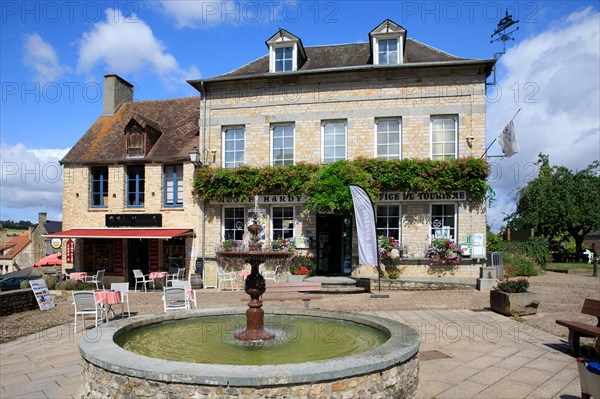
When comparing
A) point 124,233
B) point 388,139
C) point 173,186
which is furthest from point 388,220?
point 124,233

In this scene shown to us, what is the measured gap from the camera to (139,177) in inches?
779

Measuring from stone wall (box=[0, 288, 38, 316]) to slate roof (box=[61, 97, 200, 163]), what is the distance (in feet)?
25.0

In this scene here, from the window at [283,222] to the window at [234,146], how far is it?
8.00ft

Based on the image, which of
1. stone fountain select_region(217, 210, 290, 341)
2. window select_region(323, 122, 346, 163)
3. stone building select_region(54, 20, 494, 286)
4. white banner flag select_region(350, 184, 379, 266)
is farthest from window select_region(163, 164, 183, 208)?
stone fountain select_region(217, 210, 290, 341)

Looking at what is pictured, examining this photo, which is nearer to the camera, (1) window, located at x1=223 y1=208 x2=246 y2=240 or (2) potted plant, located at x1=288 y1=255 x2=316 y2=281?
(2) potted plant, located at x1=288 y1=255 x2=316 y2=281

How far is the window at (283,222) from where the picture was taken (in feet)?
59.0

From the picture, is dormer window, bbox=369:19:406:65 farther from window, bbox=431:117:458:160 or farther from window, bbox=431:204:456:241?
window, bbox=431:204:456:241

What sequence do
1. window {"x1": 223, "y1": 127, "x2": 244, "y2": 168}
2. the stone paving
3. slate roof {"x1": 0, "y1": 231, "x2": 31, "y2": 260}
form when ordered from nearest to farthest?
the stone paving < window {"x1": 223, "y1": 127, "x2": 244, "y2": 168} < slate roof {"x1": 0, "y1": 231, "x2": 31, "y2": 260}

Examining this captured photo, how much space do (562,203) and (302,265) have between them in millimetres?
24852

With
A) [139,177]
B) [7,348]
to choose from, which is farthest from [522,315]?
[139,177]

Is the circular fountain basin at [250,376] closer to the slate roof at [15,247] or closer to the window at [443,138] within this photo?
the window at [443,138]

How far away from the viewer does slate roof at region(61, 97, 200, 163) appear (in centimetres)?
1962

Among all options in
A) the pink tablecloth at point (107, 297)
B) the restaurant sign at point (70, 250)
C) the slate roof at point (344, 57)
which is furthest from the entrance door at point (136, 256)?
the pink tablecloth at point (107, 297)

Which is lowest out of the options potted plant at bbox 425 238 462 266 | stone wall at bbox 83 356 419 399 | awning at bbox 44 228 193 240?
stone wall at bbox 83 356 419 399
